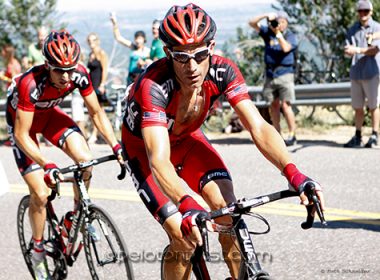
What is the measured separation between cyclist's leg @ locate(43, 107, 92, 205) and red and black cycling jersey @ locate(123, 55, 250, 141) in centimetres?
165

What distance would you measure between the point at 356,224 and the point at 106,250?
283 cm

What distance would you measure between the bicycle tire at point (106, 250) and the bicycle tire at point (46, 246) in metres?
0.53

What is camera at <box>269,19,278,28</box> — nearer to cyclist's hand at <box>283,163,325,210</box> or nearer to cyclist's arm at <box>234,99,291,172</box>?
cyclist's arm at <box>234,99,291,172</box>

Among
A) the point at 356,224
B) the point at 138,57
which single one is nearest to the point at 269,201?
the point at 356,224

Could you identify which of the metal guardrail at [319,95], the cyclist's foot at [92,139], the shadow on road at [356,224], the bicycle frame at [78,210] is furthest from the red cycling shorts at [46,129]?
the cyclist's foot at [92,139]

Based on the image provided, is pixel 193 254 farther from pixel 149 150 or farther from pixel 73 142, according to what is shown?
pixel 73 142

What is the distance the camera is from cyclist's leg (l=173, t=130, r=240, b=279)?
518 centimetres

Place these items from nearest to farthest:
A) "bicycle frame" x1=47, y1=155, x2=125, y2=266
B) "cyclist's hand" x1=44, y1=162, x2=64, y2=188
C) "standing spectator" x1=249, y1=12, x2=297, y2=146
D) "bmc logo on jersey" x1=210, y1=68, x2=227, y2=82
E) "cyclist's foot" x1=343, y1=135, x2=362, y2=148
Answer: "bmc logo on jersey" x1=210, y1=68, x2=227, y2=82, "cyclist's hand" x1=44, y1=162, x2=64, y2=188, "bicycle frame" x1=47, y1=155, x2=125, y2=266, "cyclist's foot" x1=343, y1=135, x2=362, y2=148, "standing spectator" x1=249, y1=12, x2=297, y2=146

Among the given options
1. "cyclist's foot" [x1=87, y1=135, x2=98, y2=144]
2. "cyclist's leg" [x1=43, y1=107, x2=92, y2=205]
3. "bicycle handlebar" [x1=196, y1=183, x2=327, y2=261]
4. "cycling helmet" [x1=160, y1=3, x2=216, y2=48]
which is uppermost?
"cycling helmet" [x1=160, y1=3, x2=216, y2=48]

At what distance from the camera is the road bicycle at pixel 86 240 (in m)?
5.88

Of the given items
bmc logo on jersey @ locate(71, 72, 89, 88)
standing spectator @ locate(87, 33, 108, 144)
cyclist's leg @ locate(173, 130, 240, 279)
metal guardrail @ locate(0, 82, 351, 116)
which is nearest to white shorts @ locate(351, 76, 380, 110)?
metal guardrail @ locate(0, 82, 351, 116)

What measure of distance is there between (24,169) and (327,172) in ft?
15.7

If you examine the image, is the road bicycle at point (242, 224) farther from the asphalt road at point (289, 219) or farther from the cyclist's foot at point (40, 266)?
the cyclist's foot at point (40, 266)

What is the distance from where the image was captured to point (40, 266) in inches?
267
